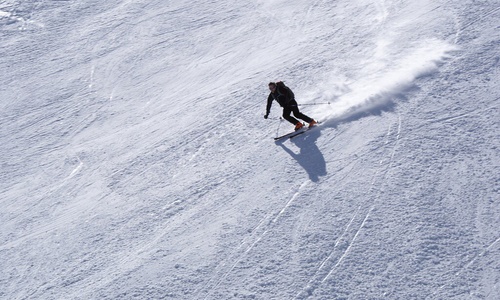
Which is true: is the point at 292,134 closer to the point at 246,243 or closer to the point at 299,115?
the point at 299,115

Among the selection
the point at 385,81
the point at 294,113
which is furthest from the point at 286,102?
the point at 385,81

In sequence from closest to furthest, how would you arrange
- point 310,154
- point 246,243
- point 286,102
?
point 246,243
point 310,154
point 286,102

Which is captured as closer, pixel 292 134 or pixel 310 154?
pixel 310 154

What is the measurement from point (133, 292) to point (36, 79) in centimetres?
929

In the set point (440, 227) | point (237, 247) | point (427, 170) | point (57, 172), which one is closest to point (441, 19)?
point (427, 170)

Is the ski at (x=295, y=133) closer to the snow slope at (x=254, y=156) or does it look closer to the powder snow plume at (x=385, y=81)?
the snow slope at (x=254, y=156)

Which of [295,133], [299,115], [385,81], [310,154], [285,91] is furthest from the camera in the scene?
[385,81]

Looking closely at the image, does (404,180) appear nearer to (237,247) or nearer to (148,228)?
(237,247)

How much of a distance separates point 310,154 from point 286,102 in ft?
4.05

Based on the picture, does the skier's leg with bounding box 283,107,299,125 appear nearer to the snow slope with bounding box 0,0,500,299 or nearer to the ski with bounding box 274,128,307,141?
the ski with bounding box 274,128,307,141

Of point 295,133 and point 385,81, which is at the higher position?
point 385,81

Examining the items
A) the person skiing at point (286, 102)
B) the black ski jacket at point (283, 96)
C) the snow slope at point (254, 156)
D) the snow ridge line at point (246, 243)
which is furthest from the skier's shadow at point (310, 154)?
the black ski jacket at point (283, 96)

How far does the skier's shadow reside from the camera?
1187cm

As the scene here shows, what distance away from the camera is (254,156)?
12734 mm
